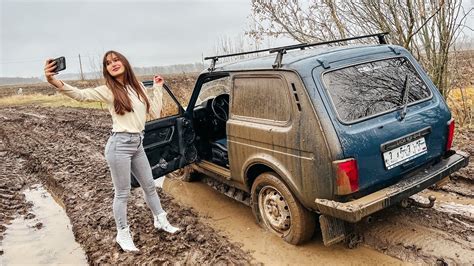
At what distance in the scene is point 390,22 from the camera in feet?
23.4

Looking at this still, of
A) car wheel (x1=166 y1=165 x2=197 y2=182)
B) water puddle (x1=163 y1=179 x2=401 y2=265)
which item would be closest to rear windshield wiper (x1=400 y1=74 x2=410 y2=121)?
water puddle (x1=163 y1=179 x2=401 y2=265)

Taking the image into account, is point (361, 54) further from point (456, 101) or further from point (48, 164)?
point (48, 164)

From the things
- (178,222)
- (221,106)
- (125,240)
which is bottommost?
(178,222)

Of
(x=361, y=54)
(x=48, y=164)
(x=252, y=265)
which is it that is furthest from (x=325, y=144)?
(x=48, y=164)

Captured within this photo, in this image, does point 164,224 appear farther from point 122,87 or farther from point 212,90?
point 212,90

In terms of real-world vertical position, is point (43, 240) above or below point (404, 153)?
below

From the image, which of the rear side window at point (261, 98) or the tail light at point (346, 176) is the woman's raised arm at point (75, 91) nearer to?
the rear side window at point (261, 98)

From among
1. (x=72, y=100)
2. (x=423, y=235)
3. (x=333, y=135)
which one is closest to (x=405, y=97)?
(x=333, y=135)

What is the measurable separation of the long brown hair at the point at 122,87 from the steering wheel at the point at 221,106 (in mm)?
1904

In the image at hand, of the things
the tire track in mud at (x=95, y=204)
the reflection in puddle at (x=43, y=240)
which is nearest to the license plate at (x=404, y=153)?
the tire track in mud at (x=95, y=204)

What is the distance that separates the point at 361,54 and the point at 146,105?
2.15m

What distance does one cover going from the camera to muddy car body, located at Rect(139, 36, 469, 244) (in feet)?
10.4

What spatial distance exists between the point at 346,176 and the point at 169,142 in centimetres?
251

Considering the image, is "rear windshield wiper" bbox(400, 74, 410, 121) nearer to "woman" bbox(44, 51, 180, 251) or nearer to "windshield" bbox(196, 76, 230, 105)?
"woman" bbox(44, 51, 180, 251)
